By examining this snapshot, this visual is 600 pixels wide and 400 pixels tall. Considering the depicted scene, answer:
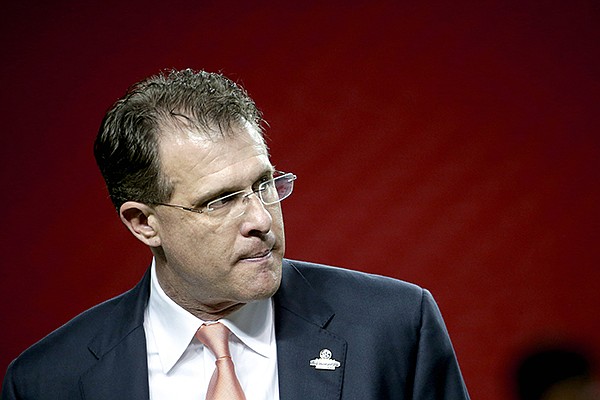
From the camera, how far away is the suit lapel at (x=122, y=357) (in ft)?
6.88

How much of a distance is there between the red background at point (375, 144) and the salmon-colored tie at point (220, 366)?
4.26 feet

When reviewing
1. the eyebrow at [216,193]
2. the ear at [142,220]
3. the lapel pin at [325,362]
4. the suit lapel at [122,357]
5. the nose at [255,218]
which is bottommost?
the suit lapel at [122,357]

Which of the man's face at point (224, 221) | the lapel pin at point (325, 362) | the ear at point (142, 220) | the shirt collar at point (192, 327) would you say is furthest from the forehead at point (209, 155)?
the lapel pin at point (325, 362)

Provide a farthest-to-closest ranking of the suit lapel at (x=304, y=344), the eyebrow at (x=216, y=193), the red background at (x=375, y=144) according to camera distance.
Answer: the red background at (x=375, y=144) < the suit lapel at (x=304, y=344) < the eyebrow at (x=216, y=193)

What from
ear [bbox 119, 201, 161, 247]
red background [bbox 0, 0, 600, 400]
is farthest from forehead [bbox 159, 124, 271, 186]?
red background [bbox 0, 0, 600, 400]

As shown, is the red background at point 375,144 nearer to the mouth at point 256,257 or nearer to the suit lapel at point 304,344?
the suit lapel at point 304,344

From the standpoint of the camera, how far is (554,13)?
3.37 metres

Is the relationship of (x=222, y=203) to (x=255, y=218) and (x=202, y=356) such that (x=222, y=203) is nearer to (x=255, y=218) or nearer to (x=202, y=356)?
(x=255, y=218)

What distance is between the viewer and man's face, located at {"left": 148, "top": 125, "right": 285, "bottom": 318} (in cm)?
194

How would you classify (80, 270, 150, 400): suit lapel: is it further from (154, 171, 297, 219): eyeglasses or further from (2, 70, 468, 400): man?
(154, 171, 297, 219): eyeglasses

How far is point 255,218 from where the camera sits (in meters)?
1.94

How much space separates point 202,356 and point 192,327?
0.06 metres

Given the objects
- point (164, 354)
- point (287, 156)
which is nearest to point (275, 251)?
point (164, 354)

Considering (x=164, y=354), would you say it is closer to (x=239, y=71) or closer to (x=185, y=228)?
(x=185, y=228)
